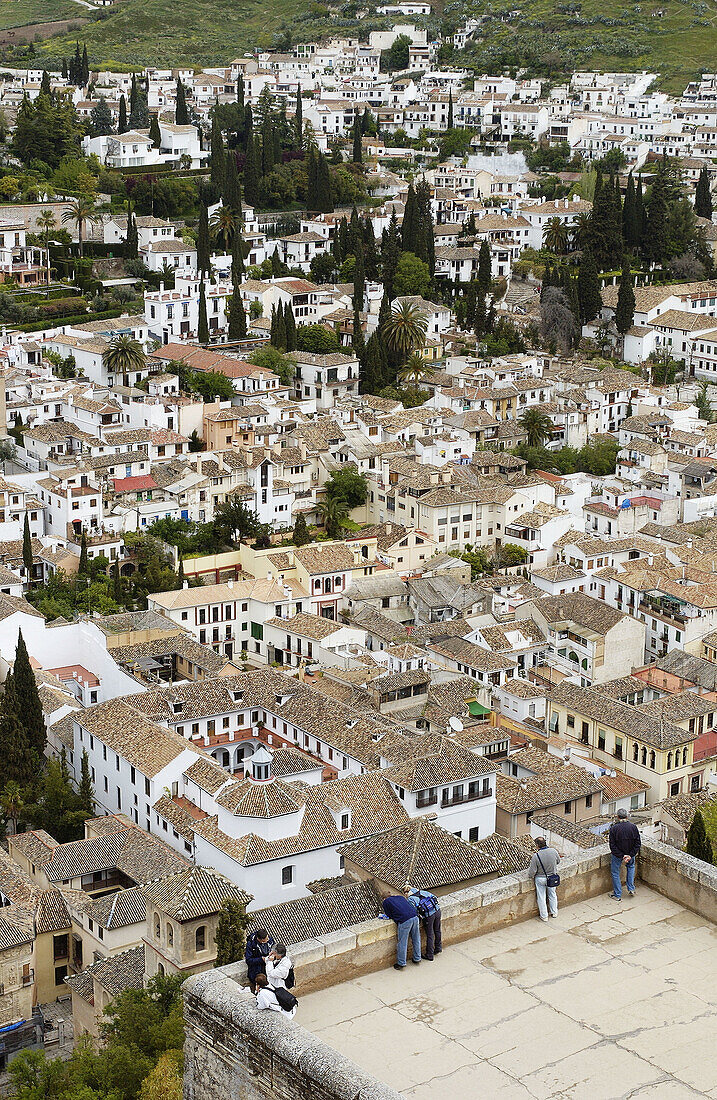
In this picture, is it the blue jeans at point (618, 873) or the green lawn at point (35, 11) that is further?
the green lawn at point (35, 11)

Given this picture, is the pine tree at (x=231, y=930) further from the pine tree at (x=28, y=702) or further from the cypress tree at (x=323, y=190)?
the cypress tree at (x=323, y=190)

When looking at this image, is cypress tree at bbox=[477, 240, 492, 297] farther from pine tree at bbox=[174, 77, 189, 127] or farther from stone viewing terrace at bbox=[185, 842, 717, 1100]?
stone viewing terrace at bbox=[185, 842, 717, 1100]

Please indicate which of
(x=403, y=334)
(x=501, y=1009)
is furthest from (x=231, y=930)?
(x=403, y=334)

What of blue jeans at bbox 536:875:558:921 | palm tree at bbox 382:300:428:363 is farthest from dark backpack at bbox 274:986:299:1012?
palm tree at bbox 382:300:428:363

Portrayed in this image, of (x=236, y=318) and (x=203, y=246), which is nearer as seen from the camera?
(x=236, y=318)

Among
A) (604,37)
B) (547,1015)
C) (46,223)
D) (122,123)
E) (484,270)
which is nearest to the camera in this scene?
(547,1015)

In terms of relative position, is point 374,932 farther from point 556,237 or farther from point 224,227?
point 556,237

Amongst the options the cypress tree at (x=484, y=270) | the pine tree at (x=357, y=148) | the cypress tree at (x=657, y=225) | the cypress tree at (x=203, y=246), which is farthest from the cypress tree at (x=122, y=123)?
the cypress tree at (x=657, y=225)

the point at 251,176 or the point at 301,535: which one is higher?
the point at 251,176
